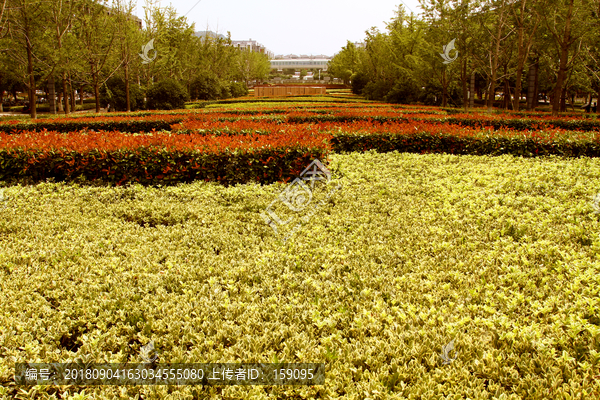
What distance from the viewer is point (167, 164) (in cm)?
658

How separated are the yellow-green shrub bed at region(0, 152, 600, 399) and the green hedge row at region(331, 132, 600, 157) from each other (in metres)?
3.59

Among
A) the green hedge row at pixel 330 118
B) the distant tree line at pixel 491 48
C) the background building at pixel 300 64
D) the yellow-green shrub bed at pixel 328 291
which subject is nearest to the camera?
the yellow-green shrub bed at pixel 328 291

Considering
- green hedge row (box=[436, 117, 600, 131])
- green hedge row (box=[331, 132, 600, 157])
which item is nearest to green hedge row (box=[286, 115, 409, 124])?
green hedge row (box=[436, 117, 600, 131])

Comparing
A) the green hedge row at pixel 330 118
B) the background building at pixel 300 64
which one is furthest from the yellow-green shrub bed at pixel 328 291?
the background building at pixel 300 64

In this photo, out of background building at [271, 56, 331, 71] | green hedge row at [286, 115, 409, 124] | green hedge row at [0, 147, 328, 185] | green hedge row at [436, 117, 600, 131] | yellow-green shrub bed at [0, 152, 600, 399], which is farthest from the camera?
background building at [271, 56, 331, 71]

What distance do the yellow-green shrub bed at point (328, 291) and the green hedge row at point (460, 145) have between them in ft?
11.8

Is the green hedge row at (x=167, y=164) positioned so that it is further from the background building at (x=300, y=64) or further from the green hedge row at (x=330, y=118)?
the background building at (x=300, y=64)

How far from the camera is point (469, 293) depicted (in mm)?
2883

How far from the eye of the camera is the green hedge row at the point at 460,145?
831 cm

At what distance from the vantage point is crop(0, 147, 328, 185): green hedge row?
21.5ft

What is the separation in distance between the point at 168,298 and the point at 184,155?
422 centimetres

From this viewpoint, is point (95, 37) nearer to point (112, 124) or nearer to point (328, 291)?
point (112, 124)

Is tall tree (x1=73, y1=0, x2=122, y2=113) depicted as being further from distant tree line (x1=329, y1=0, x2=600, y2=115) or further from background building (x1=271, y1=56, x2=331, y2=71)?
background building (x1=271, y1=56, x2=331, y2=71)

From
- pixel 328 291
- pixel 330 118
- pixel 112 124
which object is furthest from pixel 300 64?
pixel 328 291
